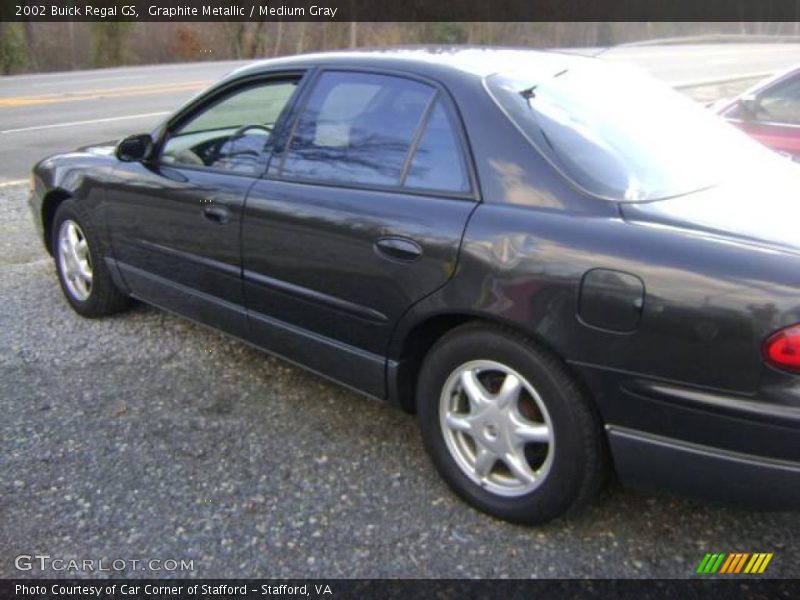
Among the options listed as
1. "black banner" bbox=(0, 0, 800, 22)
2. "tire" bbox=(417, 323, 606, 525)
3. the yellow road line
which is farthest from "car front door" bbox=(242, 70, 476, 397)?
"black banner" bbox=(0, 0, 800, 22)

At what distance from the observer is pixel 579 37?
4303 centimetres

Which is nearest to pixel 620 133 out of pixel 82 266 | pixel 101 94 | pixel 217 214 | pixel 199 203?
pixel 217 214

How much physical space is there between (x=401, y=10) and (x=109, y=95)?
71.2ft

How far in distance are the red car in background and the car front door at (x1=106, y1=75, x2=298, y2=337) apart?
11.4ft

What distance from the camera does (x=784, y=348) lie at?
216 centimetres

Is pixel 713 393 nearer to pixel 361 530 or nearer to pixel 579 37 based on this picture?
pixel 361 530

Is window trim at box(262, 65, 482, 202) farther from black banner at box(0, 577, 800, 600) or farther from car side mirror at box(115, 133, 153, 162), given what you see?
black banner at box(0, 577, 800, 600)

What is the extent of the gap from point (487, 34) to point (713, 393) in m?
39.0

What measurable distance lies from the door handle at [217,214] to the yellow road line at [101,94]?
574 inches

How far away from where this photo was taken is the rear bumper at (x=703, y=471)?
7.39 ft

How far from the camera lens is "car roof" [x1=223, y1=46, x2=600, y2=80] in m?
3.04

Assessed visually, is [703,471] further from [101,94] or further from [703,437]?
[101,94]

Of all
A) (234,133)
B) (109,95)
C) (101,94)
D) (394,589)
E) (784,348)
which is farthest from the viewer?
(101,94)

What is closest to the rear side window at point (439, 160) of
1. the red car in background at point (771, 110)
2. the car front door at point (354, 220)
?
the car front door at point (354, 220)
